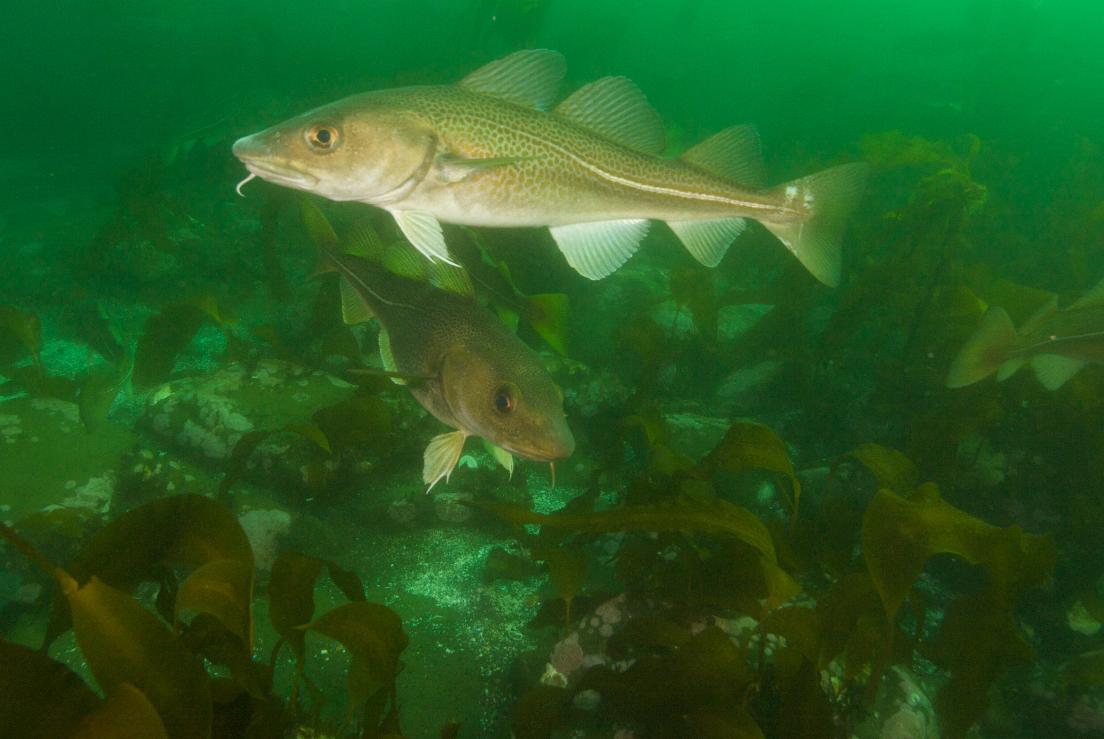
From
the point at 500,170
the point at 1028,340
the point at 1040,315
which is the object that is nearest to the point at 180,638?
the point at 500,170

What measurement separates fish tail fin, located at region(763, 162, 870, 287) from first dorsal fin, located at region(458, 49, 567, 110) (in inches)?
61.0

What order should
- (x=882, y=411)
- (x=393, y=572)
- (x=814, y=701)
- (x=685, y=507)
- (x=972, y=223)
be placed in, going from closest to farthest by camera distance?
(x=685, y=507) → (x=814, y=701) → (x=393, y=572) → (x=882, y=411) → (x=972, y=223)

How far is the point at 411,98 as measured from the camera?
112 inches

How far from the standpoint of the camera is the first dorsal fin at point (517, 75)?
309cm

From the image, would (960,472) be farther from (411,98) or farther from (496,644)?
(411,98)

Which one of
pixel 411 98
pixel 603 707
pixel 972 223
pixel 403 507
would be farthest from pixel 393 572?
pixel 972 223

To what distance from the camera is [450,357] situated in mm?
2857

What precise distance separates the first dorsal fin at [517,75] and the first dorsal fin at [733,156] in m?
0.95

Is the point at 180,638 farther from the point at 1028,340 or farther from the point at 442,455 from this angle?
the point at 1028,340

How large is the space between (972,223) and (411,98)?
11.2m

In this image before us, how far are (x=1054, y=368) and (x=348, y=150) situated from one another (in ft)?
16.3

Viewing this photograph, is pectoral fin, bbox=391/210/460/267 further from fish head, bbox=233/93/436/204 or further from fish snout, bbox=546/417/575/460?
fish snout, bbox=546/417/575/460

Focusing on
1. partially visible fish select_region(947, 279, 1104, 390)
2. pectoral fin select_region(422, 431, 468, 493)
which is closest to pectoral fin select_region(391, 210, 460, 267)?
pectoral fin select_region(422, 431, 468, 493)

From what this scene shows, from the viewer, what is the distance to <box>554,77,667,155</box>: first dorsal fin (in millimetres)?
3191
